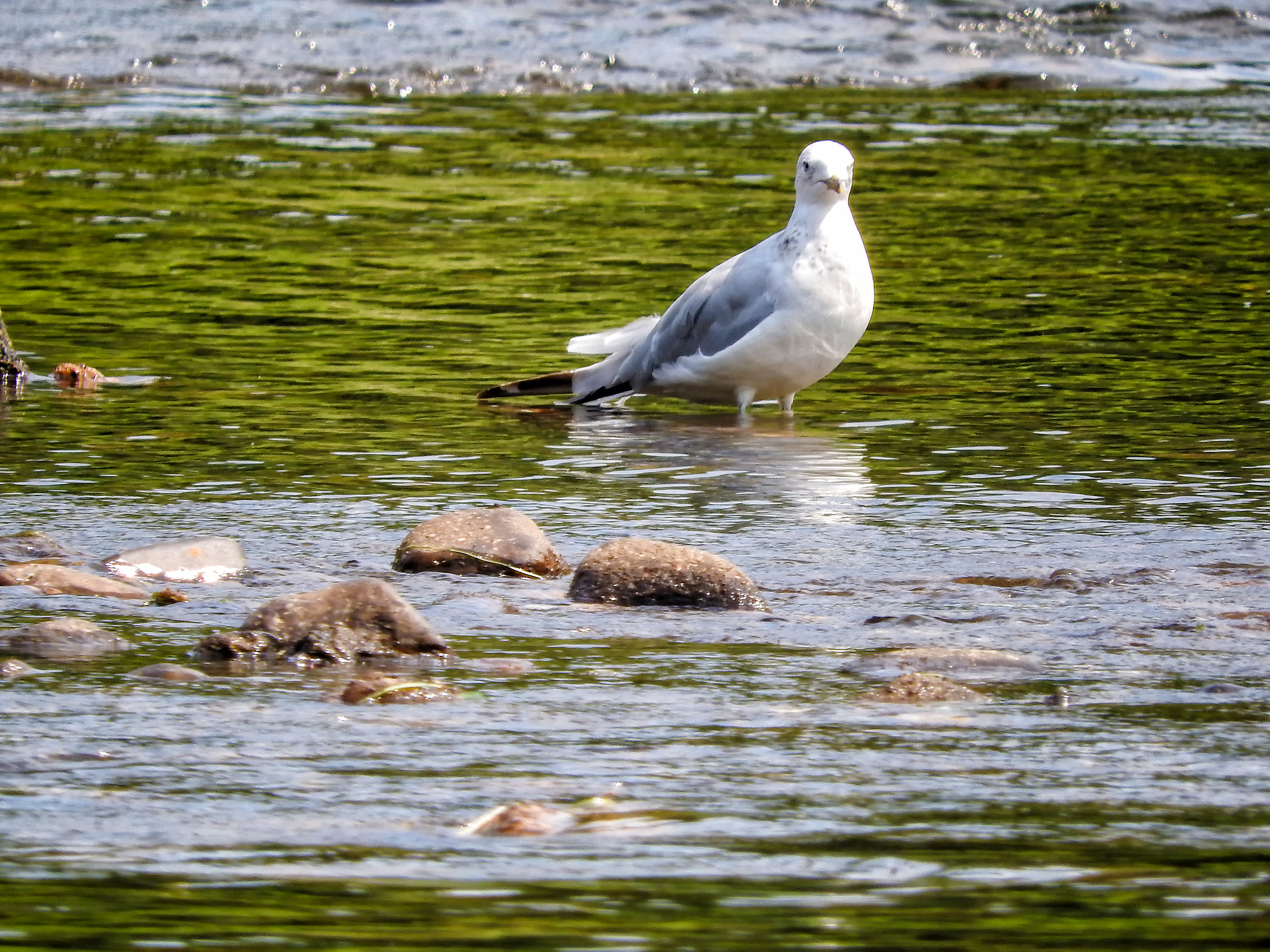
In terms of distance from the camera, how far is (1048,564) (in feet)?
17.2

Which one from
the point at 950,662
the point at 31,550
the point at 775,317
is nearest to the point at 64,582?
the point at 31,550

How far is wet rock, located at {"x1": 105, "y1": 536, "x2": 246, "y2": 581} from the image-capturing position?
5137mm

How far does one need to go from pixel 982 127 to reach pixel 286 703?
12939 mm

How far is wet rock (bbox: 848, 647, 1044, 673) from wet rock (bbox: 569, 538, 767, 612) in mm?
573

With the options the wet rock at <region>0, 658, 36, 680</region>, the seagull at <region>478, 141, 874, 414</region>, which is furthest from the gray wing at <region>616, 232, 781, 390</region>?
the wet rock at <region>0, 658, 36, 680</region>

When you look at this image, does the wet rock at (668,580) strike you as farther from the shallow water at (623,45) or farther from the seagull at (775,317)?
the shallow water at (623,45)

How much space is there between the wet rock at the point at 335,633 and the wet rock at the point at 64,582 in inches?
24.1

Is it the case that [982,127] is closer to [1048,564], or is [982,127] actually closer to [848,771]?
[1048,564]

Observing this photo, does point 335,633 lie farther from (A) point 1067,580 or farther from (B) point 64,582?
(A) point 1067,580

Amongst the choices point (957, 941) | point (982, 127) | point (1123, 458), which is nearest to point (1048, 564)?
point (1123, 458)

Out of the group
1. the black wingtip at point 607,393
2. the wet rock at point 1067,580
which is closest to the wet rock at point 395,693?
the wet rock at point 1067,580

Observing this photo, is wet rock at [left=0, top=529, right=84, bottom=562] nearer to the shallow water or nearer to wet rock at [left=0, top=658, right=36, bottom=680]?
wet rock at [left=0, top=658, right=36, bottom=680]

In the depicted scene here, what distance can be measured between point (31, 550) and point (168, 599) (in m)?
0.61

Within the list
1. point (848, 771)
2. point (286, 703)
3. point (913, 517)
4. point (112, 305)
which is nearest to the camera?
point (848, 771)
